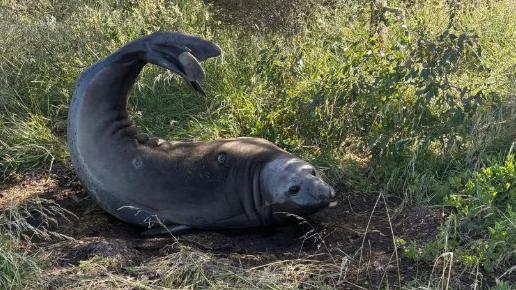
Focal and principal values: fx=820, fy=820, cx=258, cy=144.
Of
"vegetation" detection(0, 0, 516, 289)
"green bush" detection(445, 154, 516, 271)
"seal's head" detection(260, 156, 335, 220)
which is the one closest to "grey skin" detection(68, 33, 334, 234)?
"seal's head" detection(260, 156, 335, 220)

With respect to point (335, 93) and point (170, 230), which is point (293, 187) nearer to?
point (170, 230)

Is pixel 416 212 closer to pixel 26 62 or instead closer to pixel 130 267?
pixel 130 267

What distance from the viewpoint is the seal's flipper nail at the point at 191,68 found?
185 inches

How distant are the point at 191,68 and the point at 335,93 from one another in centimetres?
141

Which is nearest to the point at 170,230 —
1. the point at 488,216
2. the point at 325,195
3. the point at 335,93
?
the point at 325,195

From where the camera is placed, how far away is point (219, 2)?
23.1 feet

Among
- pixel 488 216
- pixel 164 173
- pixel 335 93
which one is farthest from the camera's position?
pixel 335 93

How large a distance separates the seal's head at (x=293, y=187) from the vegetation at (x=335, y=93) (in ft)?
1.77

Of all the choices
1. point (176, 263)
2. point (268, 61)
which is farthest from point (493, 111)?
point (176, 263)

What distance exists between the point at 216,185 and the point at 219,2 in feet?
8.07

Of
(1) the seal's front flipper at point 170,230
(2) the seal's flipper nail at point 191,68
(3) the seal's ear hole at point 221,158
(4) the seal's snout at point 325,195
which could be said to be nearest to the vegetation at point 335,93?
(4) the seal's snout at point 325,195

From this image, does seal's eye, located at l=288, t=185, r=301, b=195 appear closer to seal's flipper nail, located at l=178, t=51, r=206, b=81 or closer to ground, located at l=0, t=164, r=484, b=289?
ground, located at l=0, t=164, r=484, b=289

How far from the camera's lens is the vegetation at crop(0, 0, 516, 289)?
4819mm

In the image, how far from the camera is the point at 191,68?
4707mm
